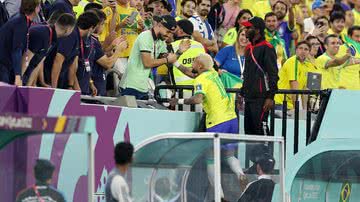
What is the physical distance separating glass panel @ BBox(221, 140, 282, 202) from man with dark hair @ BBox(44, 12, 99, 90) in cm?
267

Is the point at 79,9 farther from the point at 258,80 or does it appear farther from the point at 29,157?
the point at 29,157

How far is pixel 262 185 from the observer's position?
13.4 metres

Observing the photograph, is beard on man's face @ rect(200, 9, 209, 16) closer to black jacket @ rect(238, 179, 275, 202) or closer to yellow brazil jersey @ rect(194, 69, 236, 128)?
yellow brazil jersey @ rect(194, 69, 236, 128)

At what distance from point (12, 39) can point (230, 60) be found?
524 cm

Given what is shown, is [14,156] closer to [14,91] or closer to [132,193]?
[132,193]

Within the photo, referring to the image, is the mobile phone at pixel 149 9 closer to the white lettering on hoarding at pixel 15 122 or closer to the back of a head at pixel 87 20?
the back of a head at pixel 87 20

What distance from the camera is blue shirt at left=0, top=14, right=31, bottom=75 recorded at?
13.5 m

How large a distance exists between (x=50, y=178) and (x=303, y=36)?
44.6ft

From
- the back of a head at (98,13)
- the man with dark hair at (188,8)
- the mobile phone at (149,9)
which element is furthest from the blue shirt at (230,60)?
the back of a head at (98,13)

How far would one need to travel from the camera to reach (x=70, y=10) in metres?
15.4

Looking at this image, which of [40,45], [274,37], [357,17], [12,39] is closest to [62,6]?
[40,45]

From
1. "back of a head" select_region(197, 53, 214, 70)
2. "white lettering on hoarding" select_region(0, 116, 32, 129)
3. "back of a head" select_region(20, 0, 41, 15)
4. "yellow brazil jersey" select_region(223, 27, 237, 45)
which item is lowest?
"white lettering on hoarding" select_region(0, 116, 32, 129)

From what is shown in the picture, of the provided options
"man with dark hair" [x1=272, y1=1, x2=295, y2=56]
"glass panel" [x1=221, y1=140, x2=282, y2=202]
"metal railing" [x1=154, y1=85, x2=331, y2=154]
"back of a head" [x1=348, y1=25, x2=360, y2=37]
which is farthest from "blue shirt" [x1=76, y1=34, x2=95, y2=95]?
"back of a head" [x1=348, y1=25, x2=360, y2=37]

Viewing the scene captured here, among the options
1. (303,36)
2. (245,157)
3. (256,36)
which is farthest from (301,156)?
(303,36)
